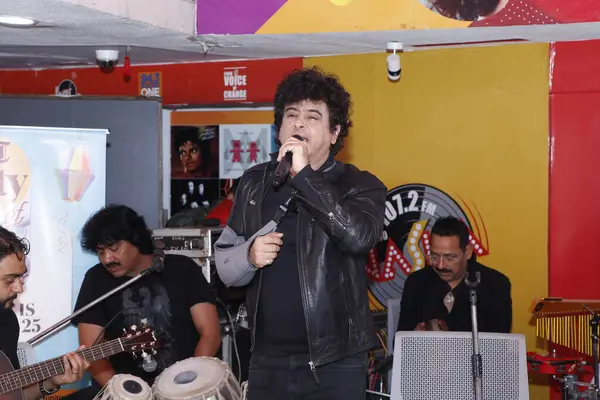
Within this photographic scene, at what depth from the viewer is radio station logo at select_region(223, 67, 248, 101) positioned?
23.1 ft

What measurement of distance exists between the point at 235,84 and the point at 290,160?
14.3ft

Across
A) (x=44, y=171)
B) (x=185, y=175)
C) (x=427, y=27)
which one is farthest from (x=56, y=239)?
(x=427, y=27)

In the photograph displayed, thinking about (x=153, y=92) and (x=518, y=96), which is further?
(x=153, y=92)

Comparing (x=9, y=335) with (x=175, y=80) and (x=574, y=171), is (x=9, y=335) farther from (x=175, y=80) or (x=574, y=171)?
(x=574, y=171)

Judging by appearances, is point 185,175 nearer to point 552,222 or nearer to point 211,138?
point 211,138

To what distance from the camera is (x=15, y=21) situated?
5.09m

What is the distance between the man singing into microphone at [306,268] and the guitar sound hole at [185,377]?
4.87 feet

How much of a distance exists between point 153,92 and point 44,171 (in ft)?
6.67

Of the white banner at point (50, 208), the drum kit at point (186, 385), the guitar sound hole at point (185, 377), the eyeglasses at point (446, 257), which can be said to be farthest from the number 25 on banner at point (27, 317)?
the eyeglasses at point (446, 257)

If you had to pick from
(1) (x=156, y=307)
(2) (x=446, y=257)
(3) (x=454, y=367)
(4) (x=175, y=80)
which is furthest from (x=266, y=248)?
(4) (x=175, y=80)

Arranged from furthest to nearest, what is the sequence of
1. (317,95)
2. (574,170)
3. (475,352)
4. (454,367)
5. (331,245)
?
(574,170), (454,367), (475,352), (317,95), (331,245)

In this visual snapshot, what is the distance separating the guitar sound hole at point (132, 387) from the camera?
4.29 m

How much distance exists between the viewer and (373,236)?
9.30 feet

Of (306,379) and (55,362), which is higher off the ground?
(306,379)
